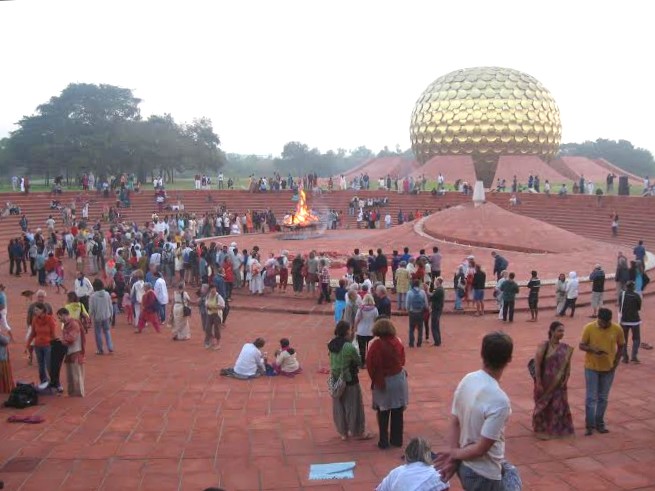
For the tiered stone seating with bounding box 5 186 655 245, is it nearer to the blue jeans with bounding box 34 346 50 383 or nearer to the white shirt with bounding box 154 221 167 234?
the white shirt with bounding box 154 221 167 234

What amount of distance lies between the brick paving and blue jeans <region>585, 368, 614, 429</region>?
0.18m

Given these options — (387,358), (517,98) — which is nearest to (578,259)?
(387,358)

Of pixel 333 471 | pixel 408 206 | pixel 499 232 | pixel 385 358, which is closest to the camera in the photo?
pixel 333 471

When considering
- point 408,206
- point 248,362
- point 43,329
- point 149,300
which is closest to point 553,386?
point 248,362

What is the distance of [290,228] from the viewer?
1025 inches

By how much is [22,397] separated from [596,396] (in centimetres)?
621

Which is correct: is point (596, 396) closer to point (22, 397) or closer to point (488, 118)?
point (22, 397)

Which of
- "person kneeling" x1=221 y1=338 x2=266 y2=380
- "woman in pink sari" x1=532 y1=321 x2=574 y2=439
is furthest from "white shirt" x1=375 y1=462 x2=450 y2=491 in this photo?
"person kneeling" x1=221 y1=338 x2=266 y2=380

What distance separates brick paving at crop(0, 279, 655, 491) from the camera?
5.34 metres

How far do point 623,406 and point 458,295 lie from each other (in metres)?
6.24

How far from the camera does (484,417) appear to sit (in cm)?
323

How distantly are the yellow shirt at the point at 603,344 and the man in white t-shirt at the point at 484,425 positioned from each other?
3279mm

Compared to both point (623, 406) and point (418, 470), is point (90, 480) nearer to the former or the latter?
point (418, 470)

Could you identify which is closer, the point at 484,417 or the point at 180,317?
the point at 484,417
